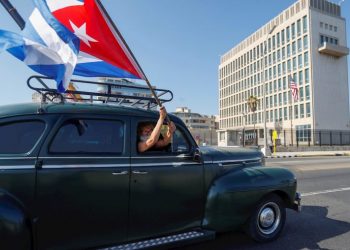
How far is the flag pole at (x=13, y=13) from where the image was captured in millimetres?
4131

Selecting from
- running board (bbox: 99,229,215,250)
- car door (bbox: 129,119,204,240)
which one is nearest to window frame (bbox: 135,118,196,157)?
car door (bbox: 129,119,204,240)

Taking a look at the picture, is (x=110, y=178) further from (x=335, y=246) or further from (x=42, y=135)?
(x=335, y=246)

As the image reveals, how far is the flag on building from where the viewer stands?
3793mm

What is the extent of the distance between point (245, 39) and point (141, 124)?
3532 inches

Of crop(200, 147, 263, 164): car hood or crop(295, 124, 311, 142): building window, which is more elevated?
crop(295, 124, 311, 142): building window

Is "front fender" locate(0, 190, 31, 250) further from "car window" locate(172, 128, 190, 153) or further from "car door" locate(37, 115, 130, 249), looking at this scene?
"car window" locate(172, 128, 190, 153)

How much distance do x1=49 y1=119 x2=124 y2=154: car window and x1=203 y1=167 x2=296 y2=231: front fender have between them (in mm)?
1479

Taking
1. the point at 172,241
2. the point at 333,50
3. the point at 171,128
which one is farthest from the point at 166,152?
the point at 333,50

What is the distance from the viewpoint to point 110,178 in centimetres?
366

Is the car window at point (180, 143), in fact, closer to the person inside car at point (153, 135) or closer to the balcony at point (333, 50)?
the person inside car at point (153, 135)

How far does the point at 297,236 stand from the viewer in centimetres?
523

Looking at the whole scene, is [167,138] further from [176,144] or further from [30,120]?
[30,120]

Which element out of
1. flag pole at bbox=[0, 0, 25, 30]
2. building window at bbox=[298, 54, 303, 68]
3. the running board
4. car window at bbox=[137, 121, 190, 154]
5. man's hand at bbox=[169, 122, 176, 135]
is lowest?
the running board

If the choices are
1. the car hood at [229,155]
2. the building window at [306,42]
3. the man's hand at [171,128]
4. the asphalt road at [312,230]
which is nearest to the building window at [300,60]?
the building window at [306,42]
